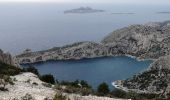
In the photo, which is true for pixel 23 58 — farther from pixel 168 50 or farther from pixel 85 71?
pixel 168 50

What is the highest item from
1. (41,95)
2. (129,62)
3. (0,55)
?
(41,95)

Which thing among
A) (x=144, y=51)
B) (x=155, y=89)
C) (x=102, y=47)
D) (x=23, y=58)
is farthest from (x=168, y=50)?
(x=155, y=89)

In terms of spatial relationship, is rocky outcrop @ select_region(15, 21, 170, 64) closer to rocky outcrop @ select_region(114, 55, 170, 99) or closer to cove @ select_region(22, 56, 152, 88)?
cove @ select_region(22, 56, 152, 88)

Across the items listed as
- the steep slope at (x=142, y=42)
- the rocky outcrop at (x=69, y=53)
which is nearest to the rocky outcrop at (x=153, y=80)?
the steep slope at (x=142, y=42)

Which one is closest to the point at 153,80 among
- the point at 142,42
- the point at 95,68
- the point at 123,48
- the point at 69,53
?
the point at 95,68

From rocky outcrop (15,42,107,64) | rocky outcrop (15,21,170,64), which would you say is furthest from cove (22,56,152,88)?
rocky outcrop (15,21,170,64)

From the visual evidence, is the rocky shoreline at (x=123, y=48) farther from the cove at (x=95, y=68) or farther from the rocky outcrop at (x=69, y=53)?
the cove at (x=95, y=68)
